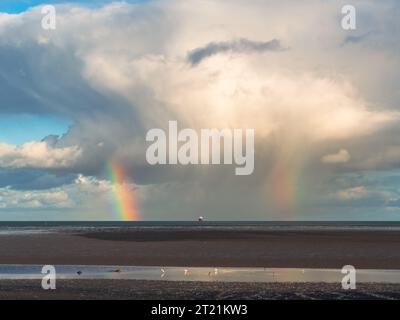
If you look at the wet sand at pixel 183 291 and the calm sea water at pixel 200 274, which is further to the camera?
the calm sea water at pixel 200 274

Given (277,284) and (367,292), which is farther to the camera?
(277,284)

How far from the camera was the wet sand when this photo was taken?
28.1 metres

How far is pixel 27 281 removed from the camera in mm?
34438

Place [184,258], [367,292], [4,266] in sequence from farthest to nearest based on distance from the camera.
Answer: [184,258], [4,266], [367,292]

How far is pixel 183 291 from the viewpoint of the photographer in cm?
3017

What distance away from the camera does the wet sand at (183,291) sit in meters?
28.1

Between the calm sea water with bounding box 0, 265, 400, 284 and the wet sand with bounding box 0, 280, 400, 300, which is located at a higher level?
the calm sea water with bounding box 0, 265, 400, 284

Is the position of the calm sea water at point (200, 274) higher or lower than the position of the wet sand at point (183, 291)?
higher

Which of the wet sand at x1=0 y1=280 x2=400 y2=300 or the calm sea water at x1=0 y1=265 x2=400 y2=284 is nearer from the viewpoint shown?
the wet sand at x1=0 y1=280 x2=400 y2=300

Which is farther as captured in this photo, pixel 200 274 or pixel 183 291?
pixel 200 274

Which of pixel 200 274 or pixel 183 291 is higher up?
pixel 200 274
